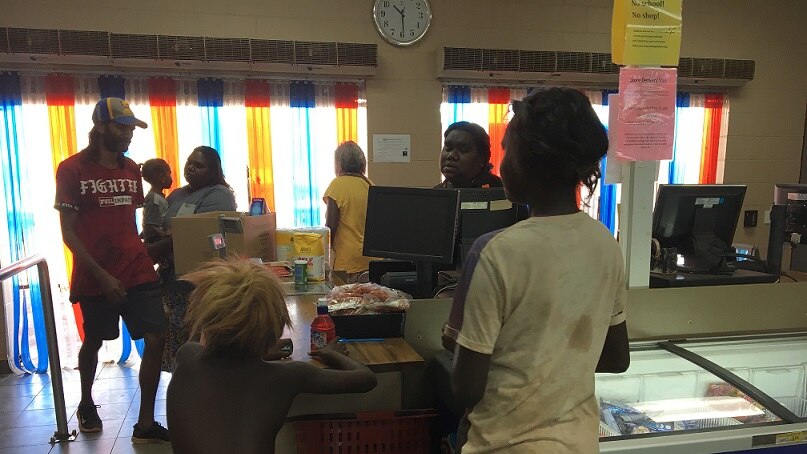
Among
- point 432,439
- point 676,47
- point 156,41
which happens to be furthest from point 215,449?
point 156,41

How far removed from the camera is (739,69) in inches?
180

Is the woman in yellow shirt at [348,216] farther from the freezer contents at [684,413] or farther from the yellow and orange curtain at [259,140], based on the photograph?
the freezer contents at [684,413]

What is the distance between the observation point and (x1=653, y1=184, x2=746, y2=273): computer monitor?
7.18 feet

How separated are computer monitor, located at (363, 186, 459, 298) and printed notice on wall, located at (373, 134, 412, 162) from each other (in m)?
2.15

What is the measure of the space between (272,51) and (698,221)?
9.47 ft

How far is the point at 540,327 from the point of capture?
3.24 ft

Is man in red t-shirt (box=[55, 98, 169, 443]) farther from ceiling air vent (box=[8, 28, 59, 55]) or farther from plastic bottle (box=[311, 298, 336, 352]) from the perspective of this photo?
plastic bottle (box=[311, 298, 336, 352])

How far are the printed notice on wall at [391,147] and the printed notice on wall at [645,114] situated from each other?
102 inches

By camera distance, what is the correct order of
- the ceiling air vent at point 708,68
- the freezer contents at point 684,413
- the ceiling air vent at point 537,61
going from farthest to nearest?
the ceiling air vent at point 708,68, the ceiling air vent at point 537,61, the freezer contents at point 684,413

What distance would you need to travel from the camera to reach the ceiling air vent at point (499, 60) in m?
4.16

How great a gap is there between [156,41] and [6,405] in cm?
245

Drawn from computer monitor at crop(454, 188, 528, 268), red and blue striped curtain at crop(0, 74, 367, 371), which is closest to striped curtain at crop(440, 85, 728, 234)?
red and blue striped curtain at crop(0, 74, 367, 371)

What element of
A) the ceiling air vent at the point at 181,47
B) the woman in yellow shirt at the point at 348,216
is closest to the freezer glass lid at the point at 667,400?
the woman in yellow shirt at the point at 348,216

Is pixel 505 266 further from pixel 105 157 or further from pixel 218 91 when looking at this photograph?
pixel 218 91
